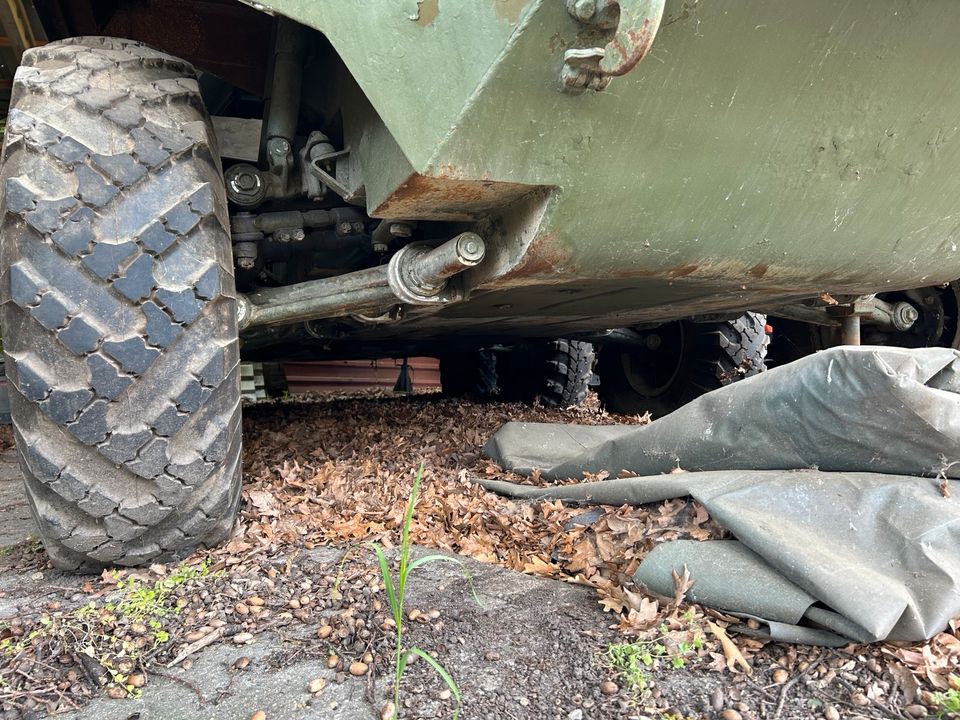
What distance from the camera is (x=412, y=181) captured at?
1448mm

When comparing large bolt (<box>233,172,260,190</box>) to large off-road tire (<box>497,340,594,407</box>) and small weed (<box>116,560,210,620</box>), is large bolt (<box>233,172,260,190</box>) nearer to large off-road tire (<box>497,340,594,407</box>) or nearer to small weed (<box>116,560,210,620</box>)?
small weed (<box>116,560,210,620</box>)

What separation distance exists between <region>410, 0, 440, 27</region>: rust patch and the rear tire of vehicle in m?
5.07

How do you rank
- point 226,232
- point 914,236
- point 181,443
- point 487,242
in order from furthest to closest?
1. point 914,236
2. point 487,242
3. point 226,232
4. point 181,443

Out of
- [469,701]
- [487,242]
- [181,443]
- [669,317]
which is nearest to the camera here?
[469,701]

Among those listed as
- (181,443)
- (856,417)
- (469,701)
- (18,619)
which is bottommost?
(18,619)

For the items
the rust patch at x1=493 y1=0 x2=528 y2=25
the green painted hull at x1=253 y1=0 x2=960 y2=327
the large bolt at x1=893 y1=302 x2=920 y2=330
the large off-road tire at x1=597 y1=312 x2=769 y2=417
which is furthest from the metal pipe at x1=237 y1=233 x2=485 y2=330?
the large bolt at x1=893 y1=302 x2=920 y2=330

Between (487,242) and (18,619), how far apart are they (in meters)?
1.40

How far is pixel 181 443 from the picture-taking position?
1561 millimetres

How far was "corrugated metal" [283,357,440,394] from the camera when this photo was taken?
1198 cm

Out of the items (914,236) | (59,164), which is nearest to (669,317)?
(914,236)

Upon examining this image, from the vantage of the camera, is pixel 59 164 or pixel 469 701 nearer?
pixel 469 701

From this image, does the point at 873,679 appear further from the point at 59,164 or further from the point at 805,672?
the point at 59,164

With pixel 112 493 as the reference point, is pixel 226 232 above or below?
above

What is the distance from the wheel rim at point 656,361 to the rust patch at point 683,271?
234 cm
